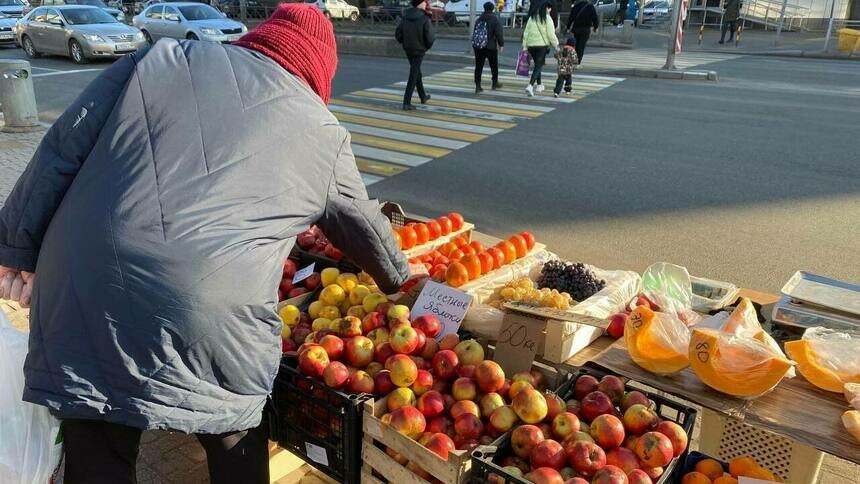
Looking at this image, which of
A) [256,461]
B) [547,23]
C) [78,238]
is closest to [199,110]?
[78,238]

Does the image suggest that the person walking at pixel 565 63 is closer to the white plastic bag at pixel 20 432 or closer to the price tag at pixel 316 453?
the price tag at pixel 316 453

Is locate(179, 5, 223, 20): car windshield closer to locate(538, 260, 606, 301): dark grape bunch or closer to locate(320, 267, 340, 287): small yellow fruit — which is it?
locate(320, 267, 340, 287): small yellow fruit

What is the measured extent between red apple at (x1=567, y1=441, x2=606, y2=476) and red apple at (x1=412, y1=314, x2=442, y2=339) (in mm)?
891

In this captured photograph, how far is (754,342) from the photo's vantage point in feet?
7.54

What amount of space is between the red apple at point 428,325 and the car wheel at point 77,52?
1859 centimetres

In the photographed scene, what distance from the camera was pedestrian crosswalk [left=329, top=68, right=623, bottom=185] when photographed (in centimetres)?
856

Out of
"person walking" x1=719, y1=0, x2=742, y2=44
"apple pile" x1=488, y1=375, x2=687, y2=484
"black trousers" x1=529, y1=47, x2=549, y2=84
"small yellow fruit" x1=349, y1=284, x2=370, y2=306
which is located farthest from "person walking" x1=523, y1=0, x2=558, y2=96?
"person walking" x1=719, y1=0, x2=742, y2=44

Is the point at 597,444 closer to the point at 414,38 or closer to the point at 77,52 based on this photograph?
the point at 414,38

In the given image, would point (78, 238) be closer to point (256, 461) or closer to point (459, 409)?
point (256, 461)

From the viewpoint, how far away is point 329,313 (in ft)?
9.89

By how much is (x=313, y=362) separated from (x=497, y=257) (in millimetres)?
1424

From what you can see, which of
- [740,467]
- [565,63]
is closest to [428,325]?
[740,467]

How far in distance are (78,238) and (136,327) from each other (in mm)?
282

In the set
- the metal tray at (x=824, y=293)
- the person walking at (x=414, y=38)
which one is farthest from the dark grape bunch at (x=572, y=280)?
the person walking at (x=414, y=38)
